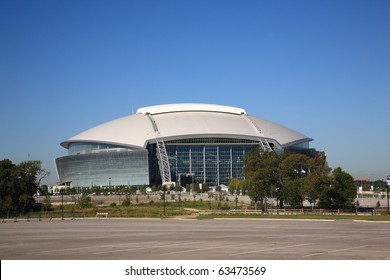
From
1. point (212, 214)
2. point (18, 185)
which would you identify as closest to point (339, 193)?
point (212, 214)

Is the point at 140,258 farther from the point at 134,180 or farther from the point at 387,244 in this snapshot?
the point at 134,180

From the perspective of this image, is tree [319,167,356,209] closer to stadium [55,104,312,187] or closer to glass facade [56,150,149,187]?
stadium [55,104,312,187]

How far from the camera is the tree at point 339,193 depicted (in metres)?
74.1

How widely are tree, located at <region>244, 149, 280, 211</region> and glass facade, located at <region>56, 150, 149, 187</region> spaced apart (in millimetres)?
96041

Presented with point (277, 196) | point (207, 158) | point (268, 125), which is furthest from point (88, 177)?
point (277, 196)

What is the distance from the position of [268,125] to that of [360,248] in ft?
559

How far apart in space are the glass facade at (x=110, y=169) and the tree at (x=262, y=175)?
96.0 m

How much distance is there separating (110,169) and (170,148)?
20969mm

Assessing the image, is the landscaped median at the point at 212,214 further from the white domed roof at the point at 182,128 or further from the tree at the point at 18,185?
the white domed roof at the point at 182,128

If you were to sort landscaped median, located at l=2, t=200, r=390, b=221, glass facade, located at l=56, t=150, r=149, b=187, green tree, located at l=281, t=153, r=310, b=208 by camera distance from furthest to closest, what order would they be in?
1. glass facade, located at l=56, t=150, r=149, b=187
2. green tree, located at l=281, t=153, r=310, b=208
3. landscaped median, located at l=2, t=200, r=390, b=221

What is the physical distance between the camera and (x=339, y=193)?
74.3m

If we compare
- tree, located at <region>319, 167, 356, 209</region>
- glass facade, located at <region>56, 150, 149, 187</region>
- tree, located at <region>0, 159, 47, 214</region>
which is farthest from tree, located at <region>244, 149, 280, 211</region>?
glass facade, located at <region>56, 150, 149, 187</region>

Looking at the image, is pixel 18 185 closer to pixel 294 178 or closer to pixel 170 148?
pixel 294 178

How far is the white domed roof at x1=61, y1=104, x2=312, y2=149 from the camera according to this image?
17924 cm
